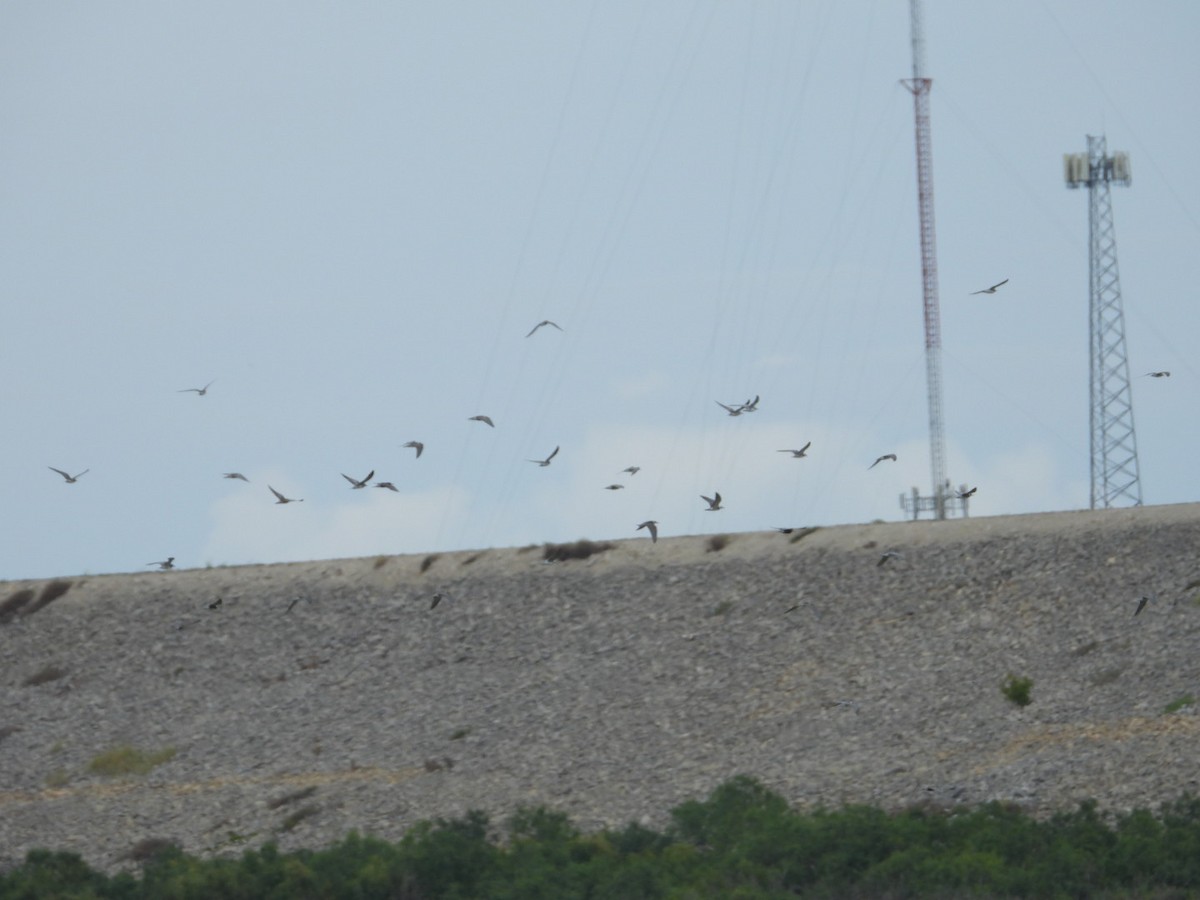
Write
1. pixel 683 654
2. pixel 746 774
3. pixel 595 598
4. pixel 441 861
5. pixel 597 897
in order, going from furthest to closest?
pixel 595 598 < pixel 683 654 < pixel 746 774 < pixel 441 861 < pixel 597 897

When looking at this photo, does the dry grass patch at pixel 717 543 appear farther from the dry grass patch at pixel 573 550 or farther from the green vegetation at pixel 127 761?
the green vegetation at pixel 127 761

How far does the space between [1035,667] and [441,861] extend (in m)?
18.4

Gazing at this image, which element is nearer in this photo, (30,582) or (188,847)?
(188,847)

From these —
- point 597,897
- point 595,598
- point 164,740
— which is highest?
point 595,598

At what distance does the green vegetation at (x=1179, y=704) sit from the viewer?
50344 millimetres

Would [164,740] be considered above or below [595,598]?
below

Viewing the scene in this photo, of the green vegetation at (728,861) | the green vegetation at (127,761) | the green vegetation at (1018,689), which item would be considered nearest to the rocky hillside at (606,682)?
the green vegetation at (127,761)

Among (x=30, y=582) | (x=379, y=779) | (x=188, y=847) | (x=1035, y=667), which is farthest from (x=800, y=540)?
(x=30, y=582)

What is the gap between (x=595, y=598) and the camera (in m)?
65.2

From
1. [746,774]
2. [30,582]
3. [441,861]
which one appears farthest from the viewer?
[30,582]

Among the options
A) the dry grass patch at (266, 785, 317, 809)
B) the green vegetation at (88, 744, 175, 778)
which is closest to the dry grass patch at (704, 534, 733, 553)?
the dry grass patch at (266, 785, 317, 809)

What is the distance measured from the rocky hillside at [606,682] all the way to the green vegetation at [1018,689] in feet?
1.14

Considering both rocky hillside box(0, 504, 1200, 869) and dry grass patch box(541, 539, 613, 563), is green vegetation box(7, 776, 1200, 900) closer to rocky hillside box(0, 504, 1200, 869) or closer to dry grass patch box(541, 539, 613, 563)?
rocky hillside box(0, 504, 1200, 869)

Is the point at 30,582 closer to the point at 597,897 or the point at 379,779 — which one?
the point at 379,779
